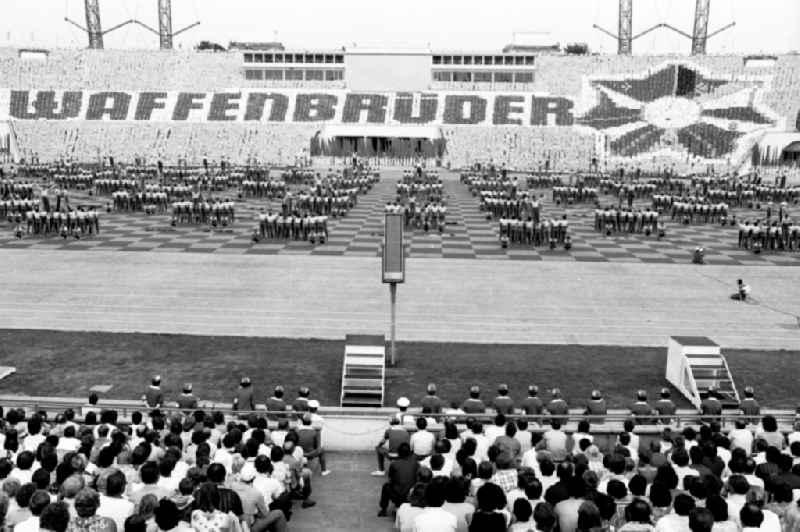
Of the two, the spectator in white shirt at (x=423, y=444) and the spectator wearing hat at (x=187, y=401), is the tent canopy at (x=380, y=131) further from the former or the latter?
the spectator in white shirt at (x=423, y=444)

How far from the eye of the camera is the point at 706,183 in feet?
158

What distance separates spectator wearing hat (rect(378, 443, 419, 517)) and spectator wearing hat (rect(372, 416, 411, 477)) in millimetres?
788

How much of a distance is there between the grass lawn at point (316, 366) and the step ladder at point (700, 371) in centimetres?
70

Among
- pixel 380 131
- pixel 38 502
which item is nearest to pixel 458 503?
pixel 38 502

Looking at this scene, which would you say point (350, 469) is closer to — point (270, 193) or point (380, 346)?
point (380, 346)

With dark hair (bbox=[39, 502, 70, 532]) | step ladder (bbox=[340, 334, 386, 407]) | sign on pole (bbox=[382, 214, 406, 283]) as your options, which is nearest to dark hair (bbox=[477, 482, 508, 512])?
dark hair (bbox=[39, 502, 70, 532])

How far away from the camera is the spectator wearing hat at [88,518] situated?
20.6 feet

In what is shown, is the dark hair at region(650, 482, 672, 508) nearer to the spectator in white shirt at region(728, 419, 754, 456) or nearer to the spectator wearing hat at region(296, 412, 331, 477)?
the spectator in white shirt at region(728, 419, 754, 456)

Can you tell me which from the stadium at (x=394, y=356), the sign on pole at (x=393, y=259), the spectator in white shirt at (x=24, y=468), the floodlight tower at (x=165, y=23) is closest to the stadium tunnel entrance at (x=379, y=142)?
the stadium at (x=394, y=356)

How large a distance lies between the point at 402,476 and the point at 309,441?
5.60 feet

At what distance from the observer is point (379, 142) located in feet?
241

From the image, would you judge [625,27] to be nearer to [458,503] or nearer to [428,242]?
[428,242]

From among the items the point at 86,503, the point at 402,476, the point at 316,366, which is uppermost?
the point at 86,503

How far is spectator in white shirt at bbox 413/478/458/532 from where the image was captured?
6.75 meters
